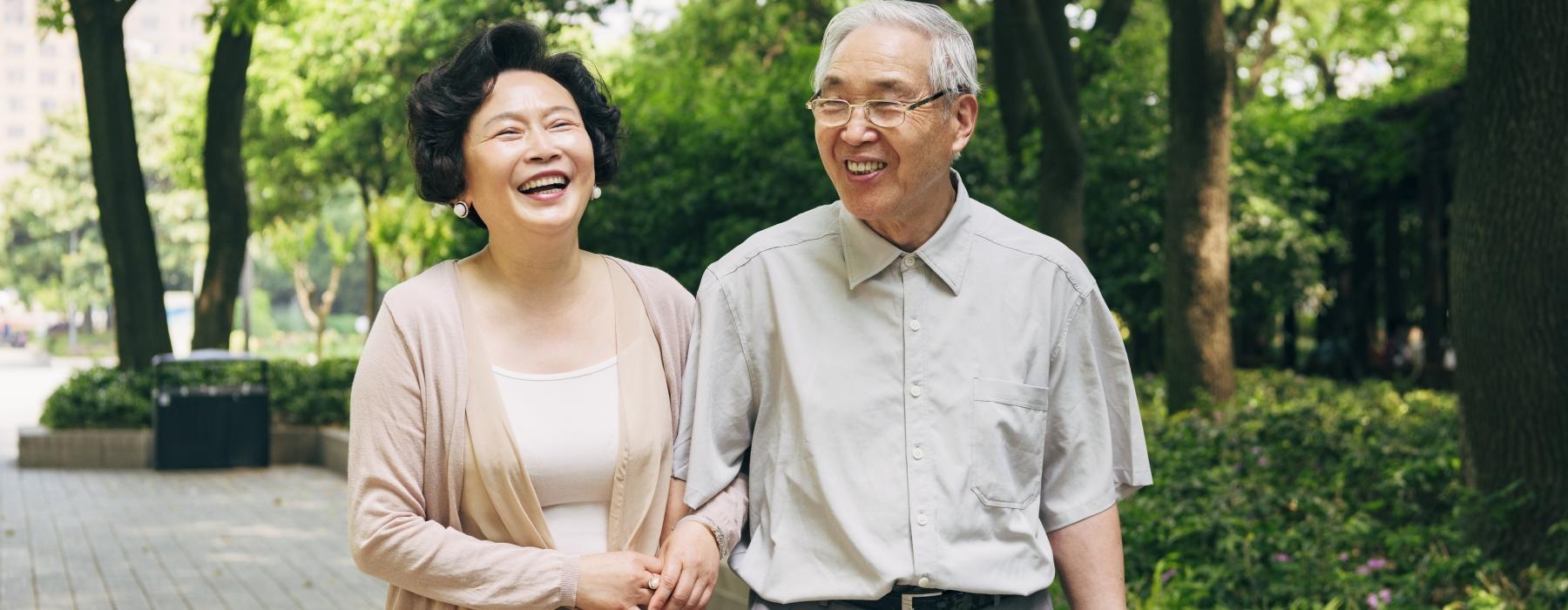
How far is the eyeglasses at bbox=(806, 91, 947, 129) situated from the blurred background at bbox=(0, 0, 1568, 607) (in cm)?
69

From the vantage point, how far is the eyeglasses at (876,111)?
8.02 ft

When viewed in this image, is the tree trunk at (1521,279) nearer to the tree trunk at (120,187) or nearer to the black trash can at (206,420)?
the black trash can at (206,420)

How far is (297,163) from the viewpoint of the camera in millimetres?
30906

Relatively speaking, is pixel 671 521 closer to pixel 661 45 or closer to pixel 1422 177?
pixel 1422 177

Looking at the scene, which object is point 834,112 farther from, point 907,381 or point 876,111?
point 907,381

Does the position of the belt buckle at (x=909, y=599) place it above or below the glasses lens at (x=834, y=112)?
below

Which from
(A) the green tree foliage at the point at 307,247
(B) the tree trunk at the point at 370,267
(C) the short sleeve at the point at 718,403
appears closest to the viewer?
(C) the short sleeve at the point at 718,403

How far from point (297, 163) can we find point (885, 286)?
30151mm

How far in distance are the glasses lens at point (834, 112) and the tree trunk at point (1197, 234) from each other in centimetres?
977

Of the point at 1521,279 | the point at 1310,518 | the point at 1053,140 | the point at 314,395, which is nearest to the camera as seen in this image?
the point at 1521,279

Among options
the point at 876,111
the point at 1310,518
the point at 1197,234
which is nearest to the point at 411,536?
the point at 876,111

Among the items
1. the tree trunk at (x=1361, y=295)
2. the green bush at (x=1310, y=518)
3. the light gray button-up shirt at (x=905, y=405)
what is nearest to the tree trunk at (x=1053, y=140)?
the green bush at (x=1310, y=518)

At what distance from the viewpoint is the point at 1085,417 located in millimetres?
2566

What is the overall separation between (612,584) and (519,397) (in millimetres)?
Result: 356
